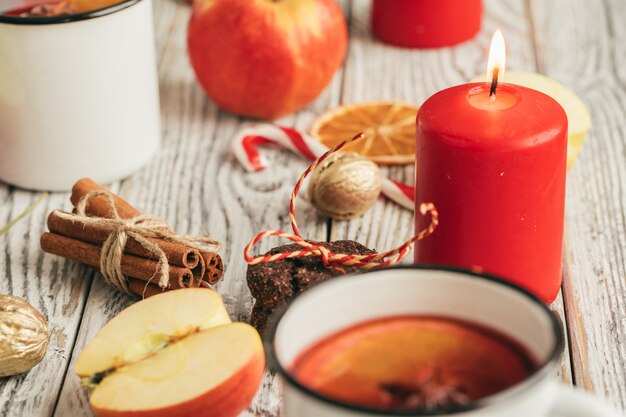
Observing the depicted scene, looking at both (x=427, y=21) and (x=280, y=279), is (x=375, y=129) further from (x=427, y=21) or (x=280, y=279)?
(x=280, y=279)

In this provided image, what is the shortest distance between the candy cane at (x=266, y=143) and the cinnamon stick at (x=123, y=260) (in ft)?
0.96

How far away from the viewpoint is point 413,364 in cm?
63

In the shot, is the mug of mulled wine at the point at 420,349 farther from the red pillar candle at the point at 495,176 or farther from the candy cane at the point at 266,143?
the candy cane at the point at 266,143

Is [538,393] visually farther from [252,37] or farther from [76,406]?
[252,37]

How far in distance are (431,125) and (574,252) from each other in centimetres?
29

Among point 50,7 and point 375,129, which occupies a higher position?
point 50,7

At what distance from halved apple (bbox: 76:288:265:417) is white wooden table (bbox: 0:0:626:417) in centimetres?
8

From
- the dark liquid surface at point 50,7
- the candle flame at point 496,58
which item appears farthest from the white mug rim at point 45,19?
the candle flame at point 496,58

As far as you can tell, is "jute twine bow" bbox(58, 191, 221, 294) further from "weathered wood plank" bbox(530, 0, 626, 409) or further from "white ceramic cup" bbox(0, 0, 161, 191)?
"weathered wood plank" bbox(530, 0, 626, 409)

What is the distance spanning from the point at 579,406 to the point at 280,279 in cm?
36

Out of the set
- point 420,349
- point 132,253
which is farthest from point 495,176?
point 132,253

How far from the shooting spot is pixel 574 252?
1068 mm

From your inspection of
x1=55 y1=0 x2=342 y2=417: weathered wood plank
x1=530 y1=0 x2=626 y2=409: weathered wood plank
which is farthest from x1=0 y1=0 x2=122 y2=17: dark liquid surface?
x1=530 y1=0 x2=626 y2=409: weathered wood plank

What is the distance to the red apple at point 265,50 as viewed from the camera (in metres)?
1.29
